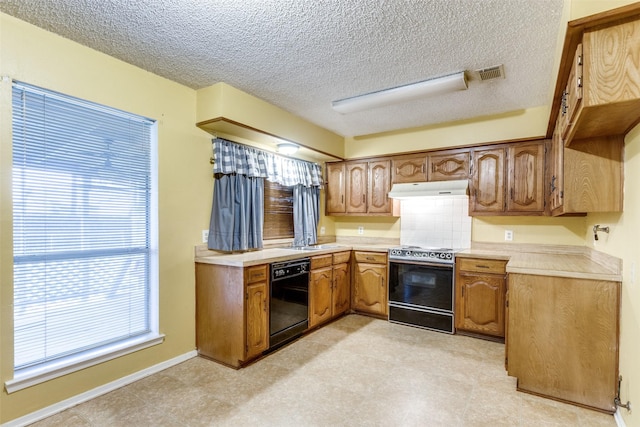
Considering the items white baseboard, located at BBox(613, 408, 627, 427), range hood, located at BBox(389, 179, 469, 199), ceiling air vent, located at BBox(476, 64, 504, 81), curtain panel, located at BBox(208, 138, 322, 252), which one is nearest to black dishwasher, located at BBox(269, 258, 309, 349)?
curtain panel, located at BBox(208, 138, 322, 252)

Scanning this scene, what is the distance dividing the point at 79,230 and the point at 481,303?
3.64 m

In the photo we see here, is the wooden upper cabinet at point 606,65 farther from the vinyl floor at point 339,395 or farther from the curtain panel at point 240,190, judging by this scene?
the curtain panel at point 240,190

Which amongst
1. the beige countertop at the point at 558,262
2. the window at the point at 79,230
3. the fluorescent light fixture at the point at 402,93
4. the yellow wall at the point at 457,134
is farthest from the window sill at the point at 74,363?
the yellow wall at the point at 457,134

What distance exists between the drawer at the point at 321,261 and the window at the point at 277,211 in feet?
2.10

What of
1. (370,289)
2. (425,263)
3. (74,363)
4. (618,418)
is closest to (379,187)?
(425,263)

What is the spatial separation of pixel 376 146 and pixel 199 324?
3.08 m

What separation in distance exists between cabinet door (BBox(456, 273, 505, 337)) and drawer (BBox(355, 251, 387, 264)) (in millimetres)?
883

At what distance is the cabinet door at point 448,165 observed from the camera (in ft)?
12.2

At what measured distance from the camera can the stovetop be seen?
3477 mm

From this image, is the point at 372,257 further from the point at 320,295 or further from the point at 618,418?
the point at 618,418

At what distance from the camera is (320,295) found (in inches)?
141

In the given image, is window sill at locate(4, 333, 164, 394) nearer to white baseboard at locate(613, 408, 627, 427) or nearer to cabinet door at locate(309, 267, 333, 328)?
cabinet door at locate(309, 267, 333, 328)

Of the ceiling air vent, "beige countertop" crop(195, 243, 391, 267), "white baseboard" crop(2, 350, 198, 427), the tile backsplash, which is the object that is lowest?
"white baseboard" crop(2, 350, 198, 427)

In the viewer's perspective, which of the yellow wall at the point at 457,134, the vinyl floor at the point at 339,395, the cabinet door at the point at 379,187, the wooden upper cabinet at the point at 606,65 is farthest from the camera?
the cabinet door at the point at 379,187
